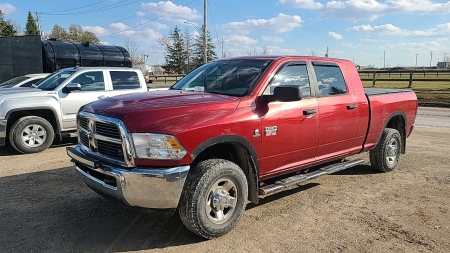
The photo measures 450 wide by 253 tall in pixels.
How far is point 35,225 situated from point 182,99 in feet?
7.14

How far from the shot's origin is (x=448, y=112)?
15.9 m

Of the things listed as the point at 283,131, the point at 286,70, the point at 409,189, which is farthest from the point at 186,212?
the point at 409,189

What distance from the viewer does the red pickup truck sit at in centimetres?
336

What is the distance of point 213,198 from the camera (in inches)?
147

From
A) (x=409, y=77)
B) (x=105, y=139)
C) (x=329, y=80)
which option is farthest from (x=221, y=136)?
(x=409, y=77)

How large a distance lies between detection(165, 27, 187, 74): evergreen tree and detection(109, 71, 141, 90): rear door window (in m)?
52.8

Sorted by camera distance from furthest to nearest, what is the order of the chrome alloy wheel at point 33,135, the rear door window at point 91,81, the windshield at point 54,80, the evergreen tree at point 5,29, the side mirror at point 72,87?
1. the evergreen tree at point 5,29
2. the rear door window at point 91,81
3. the windshield at point 54,80
4. the side mirror at point 72,87
5. the chrome alloy wheel at point 33,135

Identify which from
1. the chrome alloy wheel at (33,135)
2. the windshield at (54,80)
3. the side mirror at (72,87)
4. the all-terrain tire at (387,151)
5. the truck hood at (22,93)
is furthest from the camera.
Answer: the windshield at (54,80)

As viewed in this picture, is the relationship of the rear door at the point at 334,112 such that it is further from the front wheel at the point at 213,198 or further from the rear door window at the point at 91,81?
the rear door window at the point at 91,81

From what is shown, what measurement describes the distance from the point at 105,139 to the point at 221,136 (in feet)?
3.78

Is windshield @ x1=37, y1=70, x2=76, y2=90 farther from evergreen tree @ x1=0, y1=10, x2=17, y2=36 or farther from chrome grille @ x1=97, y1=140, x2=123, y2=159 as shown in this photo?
evergreen tree @ x1=0, y1=10, x2=17, y2=36

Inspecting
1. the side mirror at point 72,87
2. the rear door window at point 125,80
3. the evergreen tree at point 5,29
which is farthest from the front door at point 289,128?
the evergreen tree at point 5,29

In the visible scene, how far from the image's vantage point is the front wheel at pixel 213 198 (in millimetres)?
3523

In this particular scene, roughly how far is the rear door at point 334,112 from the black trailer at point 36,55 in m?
→ 11.4
